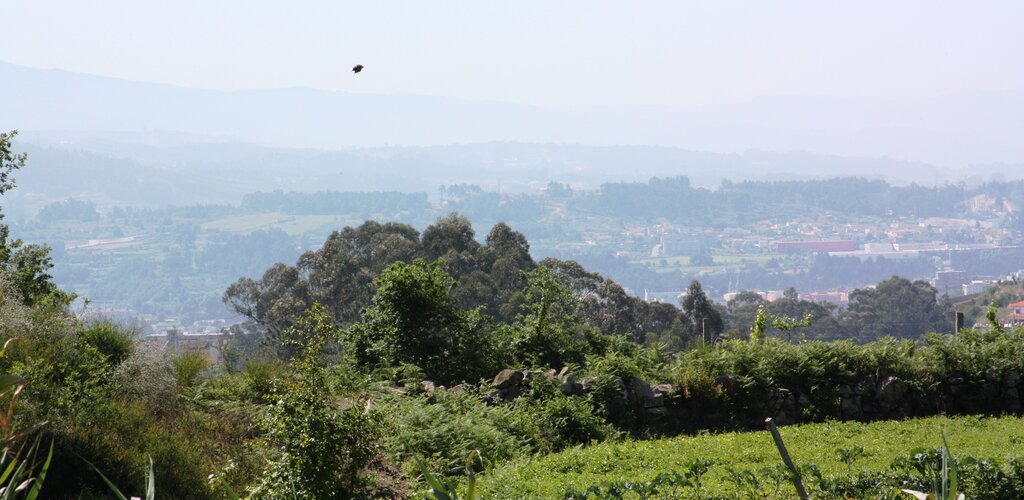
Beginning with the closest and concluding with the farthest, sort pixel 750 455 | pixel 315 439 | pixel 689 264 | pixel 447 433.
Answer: pixel 315 439 < pixel 750 455 < pixel 447 433 < pixel 689 264

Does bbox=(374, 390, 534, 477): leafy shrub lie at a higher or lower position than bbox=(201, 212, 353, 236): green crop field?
higher

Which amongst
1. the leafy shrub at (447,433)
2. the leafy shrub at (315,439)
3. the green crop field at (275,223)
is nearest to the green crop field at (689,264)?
the green crop field at (275,223)

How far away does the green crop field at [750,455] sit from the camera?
6.09 metres

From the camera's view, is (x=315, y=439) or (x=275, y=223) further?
(x=275, y=223)

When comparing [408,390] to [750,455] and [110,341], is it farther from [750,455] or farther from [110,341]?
[750,455]

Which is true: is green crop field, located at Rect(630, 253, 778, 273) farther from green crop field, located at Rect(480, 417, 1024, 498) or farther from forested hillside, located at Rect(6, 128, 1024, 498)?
green crop field, located at Rect(480, 417, 1024, 498)

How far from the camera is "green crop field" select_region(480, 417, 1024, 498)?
6.09 metres

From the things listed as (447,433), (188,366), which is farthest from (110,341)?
(447,433)

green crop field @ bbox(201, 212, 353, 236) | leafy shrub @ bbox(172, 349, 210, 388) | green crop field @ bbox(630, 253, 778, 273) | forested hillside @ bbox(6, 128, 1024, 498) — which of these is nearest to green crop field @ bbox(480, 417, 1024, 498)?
forested hillside @ bbox(6, 128, 1024, 498)

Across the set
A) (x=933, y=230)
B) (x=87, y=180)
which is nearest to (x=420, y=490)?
(x=933, y=230)

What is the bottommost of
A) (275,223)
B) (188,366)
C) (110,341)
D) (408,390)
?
(275,223)

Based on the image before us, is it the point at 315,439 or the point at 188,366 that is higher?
the point at 315,439

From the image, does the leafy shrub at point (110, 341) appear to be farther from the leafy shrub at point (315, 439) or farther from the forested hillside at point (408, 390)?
the leafy shrub at point (315, 439)

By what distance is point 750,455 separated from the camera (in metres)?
7.49
